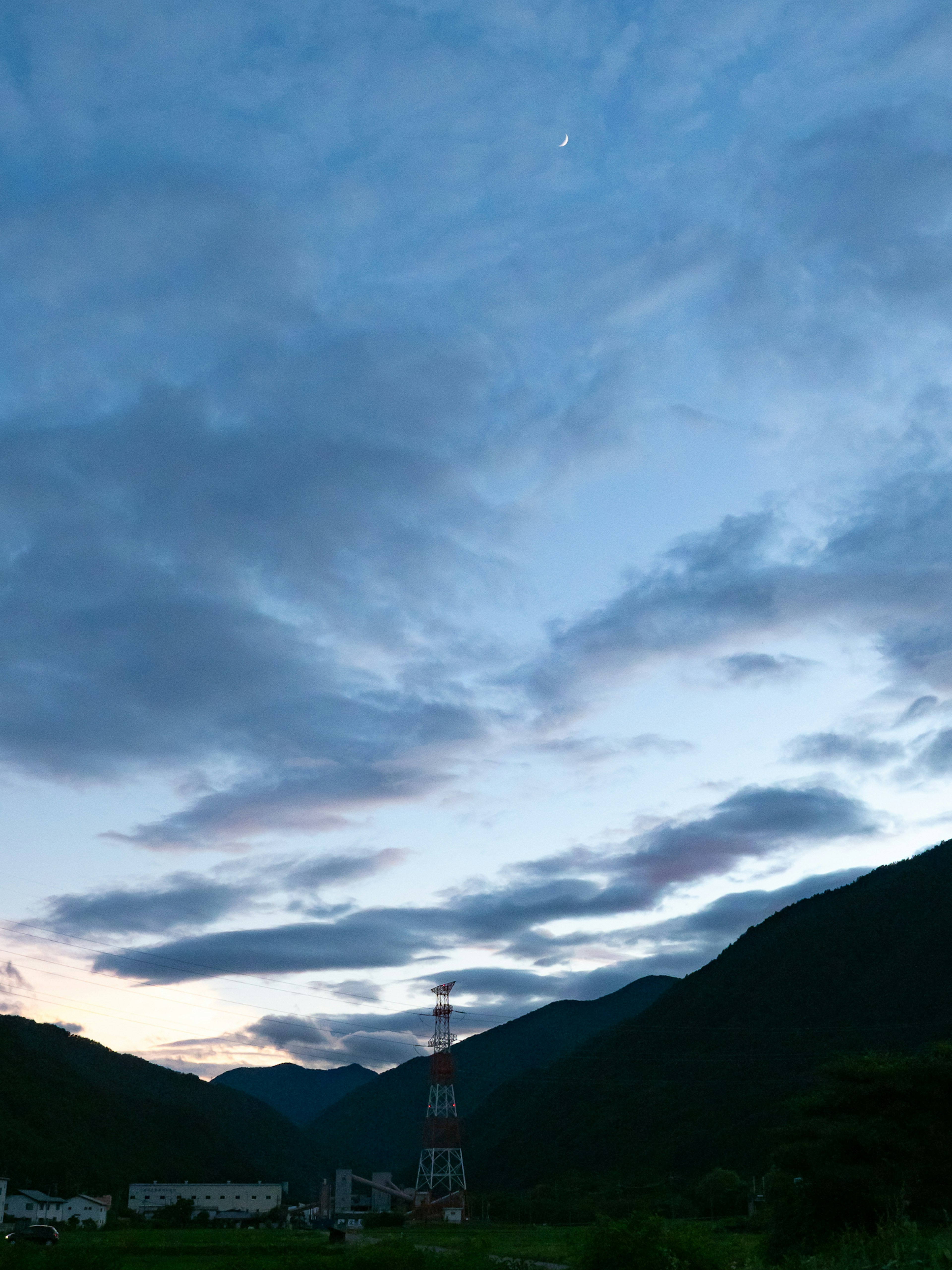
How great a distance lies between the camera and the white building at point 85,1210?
5202 inches

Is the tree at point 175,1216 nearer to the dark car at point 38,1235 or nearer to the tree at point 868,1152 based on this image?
the dark car at point 38,1235

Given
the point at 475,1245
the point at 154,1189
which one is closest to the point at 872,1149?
the point at 475,1245

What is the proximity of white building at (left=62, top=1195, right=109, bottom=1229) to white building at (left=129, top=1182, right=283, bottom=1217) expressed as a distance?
587 inches

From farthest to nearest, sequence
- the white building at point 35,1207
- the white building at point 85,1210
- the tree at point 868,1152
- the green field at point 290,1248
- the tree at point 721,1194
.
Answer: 1. the white building at point 85,1210
2. the white building at point 35,1207
3. the tree at point 721,1194
4. the tree at point 868,1152
5. the green field at point 290,1248

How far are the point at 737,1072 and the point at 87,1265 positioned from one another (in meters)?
161

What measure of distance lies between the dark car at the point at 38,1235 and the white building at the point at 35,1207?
36.9 m

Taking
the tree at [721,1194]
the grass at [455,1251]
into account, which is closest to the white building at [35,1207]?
the grass at [455,1251]

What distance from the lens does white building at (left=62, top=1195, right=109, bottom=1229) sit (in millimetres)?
132125

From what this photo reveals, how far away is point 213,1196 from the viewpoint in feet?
509

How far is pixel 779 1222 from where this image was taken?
50781 mm

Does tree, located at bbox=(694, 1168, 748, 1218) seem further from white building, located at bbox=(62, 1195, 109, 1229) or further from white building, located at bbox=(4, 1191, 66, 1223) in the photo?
white building, located at bbox=(4, 1191, 66, 1223)

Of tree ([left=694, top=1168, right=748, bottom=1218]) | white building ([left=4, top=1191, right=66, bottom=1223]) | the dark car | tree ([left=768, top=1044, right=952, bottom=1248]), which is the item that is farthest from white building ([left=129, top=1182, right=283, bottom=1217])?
tree ([left=768, top=1044, right=952, bottom=1248])

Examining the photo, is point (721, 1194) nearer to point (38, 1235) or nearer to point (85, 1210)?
point (38, 1235)

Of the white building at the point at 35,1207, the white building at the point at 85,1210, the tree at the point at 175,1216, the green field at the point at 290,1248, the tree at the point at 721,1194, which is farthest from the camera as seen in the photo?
the white building at the point at 85,1210
